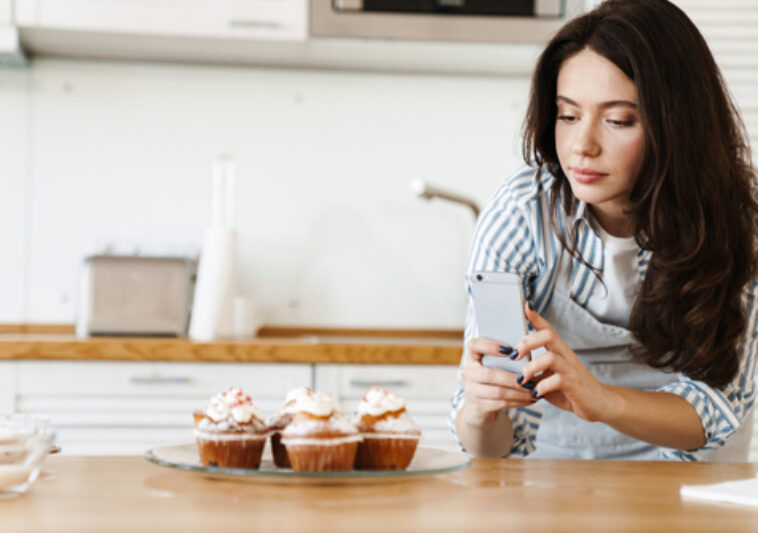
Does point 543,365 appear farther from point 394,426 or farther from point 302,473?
point 302,473

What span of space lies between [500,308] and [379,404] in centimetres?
20

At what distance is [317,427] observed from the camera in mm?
826

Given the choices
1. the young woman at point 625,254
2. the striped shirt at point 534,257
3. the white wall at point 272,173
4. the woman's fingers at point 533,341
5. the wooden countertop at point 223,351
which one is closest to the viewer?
the woman's fingers at point 533,341

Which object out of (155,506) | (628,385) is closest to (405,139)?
(628,385)

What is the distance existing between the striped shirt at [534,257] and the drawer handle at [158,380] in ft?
3.07

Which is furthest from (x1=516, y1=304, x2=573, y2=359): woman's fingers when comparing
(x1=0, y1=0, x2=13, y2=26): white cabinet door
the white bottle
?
(x1=0, y1=0, x2=13, y2=26): white cabinet door

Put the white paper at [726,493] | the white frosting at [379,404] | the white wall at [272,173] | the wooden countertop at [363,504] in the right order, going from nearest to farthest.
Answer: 1. the wooden countertop at [363,504]
2. the white paper at [726,493]
3. the white frosting at [379,404]
4. the white wall at [272,173]

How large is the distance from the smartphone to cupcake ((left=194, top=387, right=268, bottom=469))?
291 millimetres

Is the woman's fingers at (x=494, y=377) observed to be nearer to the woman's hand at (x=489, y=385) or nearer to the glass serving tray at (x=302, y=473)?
the woman's hand at (x=489, y=385)

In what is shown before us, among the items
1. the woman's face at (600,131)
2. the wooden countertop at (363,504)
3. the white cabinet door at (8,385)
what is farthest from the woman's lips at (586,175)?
the white cabinet door at (8,385)

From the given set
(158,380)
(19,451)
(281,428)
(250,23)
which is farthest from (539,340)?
(250,23)

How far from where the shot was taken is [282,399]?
83.6 inches

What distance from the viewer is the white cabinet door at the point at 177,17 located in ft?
7.52

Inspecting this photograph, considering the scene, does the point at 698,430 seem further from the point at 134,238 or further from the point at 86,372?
the point at 134,238
